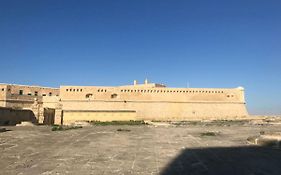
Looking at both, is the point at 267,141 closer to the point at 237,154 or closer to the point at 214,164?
the point at 237,154

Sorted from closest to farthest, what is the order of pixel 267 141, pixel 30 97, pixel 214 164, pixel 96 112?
pixel 214 164
pixel 267 141
pixel 96 112
pixel 30 97

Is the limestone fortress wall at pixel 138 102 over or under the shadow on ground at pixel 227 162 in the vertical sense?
over

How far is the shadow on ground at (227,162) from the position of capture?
7805 millimetres

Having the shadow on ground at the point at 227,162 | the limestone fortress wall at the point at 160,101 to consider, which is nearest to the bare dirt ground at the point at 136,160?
→ the shadow on ground at the point at 227,162

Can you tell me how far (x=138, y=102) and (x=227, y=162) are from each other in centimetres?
3382

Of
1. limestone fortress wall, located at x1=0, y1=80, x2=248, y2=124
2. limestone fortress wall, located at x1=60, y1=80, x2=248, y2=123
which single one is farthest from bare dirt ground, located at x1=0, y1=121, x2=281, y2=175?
limestone fortress wall, located at x1=60, y1=80, x2=248, y2=123

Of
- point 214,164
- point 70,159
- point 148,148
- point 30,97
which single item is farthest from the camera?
point 30,97

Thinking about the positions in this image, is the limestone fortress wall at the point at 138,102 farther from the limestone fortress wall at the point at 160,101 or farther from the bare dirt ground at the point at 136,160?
the bare dirt ground at the point at 136,160

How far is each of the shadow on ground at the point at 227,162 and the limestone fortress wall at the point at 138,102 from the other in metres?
27.8

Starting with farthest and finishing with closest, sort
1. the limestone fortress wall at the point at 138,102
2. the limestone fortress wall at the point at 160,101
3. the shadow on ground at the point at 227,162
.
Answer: the limestone fortress wall at the point at 160,101
the limestone fortress wall at the point at 138,102
the shadow on ground at the point at 227,162

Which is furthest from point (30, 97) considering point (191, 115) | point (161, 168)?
point (161, 168)

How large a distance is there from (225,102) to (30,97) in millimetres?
29094

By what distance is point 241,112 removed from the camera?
150ft

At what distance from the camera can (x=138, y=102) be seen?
42.6 meters
